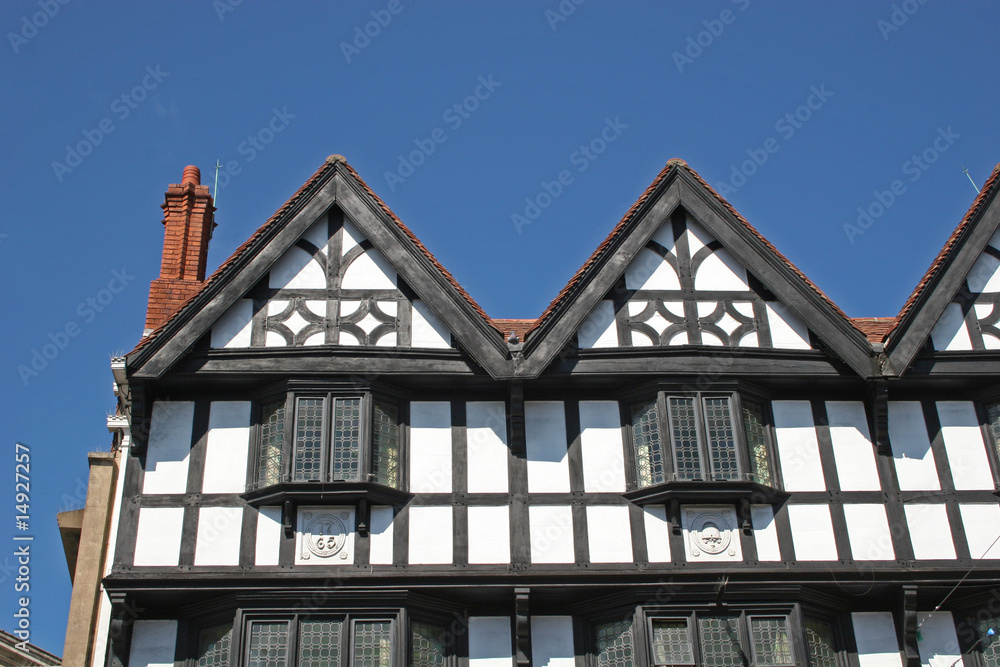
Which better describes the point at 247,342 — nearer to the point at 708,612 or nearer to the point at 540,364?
the point at 540,364

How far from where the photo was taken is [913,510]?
19.2 meters

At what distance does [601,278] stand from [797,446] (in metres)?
4.19

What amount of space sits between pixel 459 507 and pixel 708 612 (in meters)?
4.06

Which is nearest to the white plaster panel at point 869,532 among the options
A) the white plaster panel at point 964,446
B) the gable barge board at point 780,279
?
the white plaster panel at point 964,446

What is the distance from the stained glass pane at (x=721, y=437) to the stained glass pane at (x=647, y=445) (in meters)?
0.81

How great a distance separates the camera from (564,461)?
1936 centimetres

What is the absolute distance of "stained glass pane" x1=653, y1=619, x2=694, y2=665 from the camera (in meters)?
17.8

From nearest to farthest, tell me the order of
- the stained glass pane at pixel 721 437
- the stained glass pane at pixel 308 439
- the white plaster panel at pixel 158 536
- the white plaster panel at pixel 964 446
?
1. the white plaster panel at pixel 158 536
2. the stained glass pane at pixel 308 439
3. the stained glass pane at pixel 721 437
4. the white plaster panel at pixel 964 446

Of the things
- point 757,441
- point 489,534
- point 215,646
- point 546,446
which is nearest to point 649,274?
point 757,441

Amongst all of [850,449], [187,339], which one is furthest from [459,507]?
[850,449]

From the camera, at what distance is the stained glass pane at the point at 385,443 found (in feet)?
62.2

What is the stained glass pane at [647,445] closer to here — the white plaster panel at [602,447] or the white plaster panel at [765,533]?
the white plaster panel at [602,447]

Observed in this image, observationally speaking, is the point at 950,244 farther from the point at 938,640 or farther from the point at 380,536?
the point at 380,536

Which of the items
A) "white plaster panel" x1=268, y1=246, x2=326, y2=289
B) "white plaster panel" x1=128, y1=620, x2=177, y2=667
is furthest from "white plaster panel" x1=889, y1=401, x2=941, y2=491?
"white plaster panel" x1=128, y1=620, x2=177, y2=667
